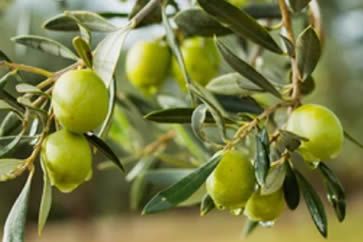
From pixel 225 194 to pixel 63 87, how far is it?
0.19 m

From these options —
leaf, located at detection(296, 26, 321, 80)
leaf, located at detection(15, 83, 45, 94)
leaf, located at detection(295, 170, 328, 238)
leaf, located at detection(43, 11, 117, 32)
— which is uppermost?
leaf, located at detection(15, 83, 45, 94)

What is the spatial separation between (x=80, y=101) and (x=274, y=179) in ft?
0.77

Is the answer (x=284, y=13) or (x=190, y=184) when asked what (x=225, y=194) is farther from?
(x=284, y=13)

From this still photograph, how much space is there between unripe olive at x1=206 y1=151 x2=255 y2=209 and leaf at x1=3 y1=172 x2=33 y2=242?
183 mm

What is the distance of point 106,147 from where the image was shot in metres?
0.73

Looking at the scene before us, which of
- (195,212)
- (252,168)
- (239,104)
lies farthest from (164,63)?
(195,212)

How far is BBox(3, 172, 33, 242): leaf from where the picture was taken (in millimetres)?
729

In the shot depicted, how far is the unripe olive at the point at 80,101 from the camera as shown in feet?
2.14

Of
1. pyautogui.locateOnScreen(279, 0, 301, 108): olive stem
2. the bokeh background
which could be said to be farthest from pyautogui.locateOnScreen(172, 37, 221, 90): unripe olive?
the bokeh background

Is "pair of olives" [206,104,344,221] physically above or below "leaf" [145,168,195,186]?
above

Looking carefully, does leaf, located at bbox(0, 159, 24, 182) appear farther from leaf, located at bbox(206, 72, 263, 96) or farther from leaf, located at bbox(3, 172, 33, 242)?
leaf, located at bbox(206, 72, 263, 96)

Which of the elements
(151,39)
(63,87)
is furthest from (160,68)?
(63,87)

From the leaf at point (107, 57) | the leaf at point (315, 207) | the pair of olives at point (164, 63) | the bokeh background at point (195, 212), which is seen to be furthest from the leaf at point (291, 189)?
the bokeh background at point (195, 212)

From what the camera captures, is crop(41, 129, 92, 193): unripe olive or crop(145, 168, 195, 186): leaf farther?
crop(145, 168, 195, 186): leaf
